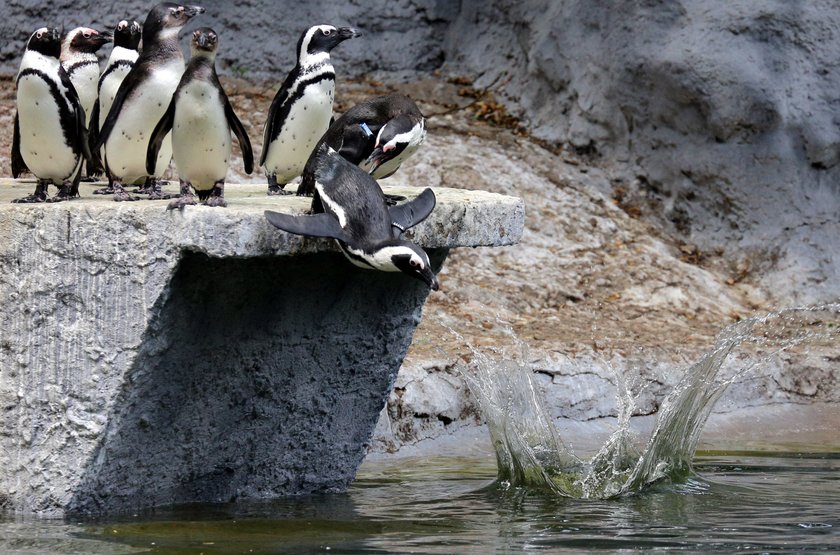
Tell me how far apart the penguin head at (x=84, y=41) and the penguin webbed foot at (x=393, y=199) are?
5.39 feet

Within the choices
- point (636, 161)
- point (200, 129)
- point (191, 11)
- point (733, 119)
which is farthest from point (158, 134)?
point (636, 161)

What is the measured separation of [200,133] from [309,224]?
0.62 metres

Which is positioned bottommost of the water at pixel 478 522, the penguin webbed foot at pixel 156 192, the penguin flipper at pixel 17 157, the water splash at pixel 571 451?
the water at pixel 478 522

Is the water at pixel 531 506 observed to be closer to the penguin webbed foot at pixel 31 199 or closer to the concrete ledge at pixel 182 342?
the concrete ledge at pixel 182 342

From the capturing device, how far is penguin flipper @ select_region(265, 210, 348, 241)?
391 centimetres

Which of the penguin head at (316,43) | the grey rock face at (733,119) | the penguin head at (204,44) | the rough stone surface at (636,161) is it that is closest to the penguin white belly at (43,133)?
the penguin head at (204,44)

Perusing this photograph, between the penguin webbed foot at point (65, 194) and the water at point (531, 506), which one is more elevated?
the penguin webbed foot at point (65, 194)

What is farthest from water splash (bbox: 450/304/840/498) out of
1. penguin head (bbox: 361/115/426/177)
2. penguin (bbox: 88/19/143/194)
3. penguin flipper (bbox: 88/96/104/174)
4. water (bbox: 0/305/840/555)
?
penguin (bbox: 88/19/143/194)

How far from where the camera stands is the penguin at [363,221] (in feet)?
13.1

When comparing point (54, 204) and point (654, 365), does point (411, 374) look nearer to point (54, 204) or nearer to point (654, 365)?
point (654, 365)

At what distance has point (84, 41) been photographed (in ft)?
18.9

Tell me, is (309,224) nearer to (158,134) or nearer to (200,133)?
(200,133)

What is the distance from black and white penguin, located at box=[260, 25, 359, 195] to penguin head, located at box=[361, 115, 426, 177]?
459mm

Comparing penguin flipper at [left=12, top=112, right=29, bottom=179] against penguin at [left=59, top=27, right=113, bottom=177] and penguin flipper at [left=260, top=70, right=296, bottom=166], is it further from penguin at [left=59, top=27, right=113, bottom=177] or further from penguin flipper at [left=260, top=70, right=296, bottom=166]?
penguin flipper at [left=260, top=70, right=296, bottom=166]
